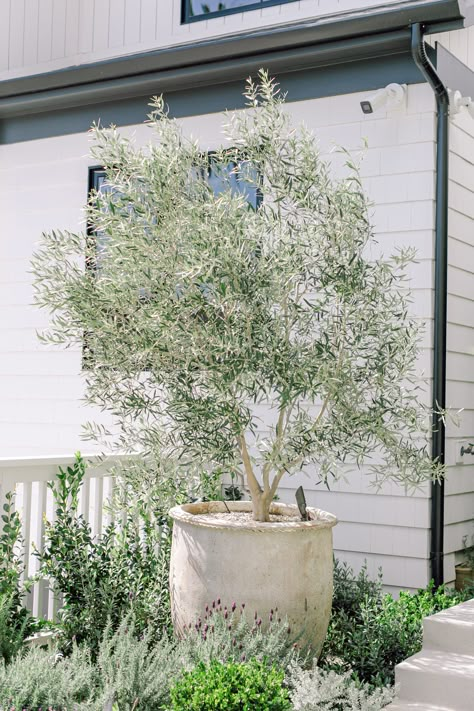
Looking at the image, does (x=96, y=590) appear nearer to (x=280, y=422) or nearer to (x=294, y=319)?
(x=280, y=422)

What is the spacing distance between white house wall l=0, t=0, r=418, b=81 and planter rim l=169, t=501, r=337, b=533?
12.0ft

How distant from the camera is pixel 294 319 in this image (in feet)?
13.3

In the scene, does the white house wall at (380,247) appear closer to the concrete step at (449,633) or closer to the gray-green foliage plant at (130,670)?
the concrete step at (449,633)

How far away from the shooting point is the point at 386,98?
5.30 meters

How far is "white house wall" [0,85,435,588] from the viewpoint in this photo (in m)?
5.25

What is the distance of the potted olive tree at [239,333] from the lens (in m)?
3.85

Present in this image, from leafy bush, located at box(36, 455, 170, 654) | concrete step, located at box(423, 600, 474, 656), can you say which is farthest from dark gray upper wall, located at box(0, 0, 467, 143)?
concrete step, located at box(423, 600, 474, 656)

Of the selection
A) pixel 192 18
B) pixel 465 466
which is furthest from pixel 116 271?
pixel 192 18

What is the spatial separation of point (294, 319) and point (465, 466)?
87.4 inches

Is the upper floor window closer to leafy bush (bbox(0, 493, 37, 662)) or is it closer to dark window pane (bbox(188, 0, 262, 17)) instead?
dark window pane (bbox(188, 0, 262, 17))

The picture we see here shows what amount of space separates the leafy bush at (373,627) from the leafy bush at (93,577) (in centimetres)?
95

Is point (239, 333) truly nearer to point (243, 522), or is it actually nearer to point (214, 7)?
point (243, 522)

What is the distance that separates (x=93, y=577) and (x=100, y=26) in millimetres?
4801

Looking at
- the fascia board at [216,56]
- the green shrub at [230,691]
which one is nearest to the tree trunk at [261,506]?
the green shrub at [230,691]
